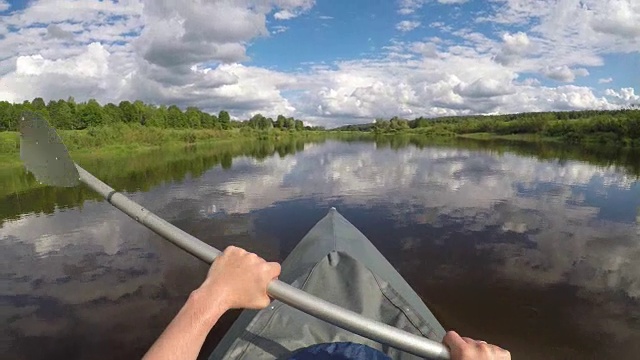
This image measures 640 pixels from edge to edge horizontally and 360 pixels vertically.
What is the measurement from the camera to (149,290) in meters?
6.94

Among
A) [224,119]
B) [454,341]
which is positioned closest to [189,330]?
[454,341]

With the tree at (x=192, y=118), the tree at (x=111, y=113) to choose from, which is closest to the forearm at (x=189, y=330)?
the tree at (x=111, y=113)

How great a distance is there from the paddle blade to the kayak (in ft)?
5.13

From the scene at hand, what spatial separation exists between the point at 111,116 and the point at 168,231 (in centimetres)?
6759

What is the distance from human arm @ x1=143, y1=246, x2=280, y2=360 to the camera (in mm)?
1303

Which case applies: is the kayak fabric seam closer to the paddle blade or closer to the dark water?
the paddle blade

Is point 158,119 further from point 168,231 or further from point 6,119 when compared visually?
point 168,231

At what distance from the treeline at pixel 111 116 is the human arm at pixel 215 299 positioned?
19.6 m

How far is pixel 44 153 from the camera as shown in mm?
2217

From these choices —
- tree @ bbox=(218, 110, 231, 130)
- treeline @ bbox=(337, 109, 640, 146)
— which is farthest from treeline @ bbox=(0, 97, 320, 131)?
treeline @ bbox=(337, 109, 640, 146)

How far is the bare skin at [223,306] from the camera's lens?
1309 mm

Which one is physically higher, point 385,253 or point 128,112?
point 128,112

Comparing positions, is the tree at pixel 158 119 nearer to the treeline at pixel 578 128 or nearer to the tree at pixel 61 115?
the tree at pixel 61 115

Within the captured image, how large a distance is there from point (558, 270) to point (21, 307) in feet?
31.2
